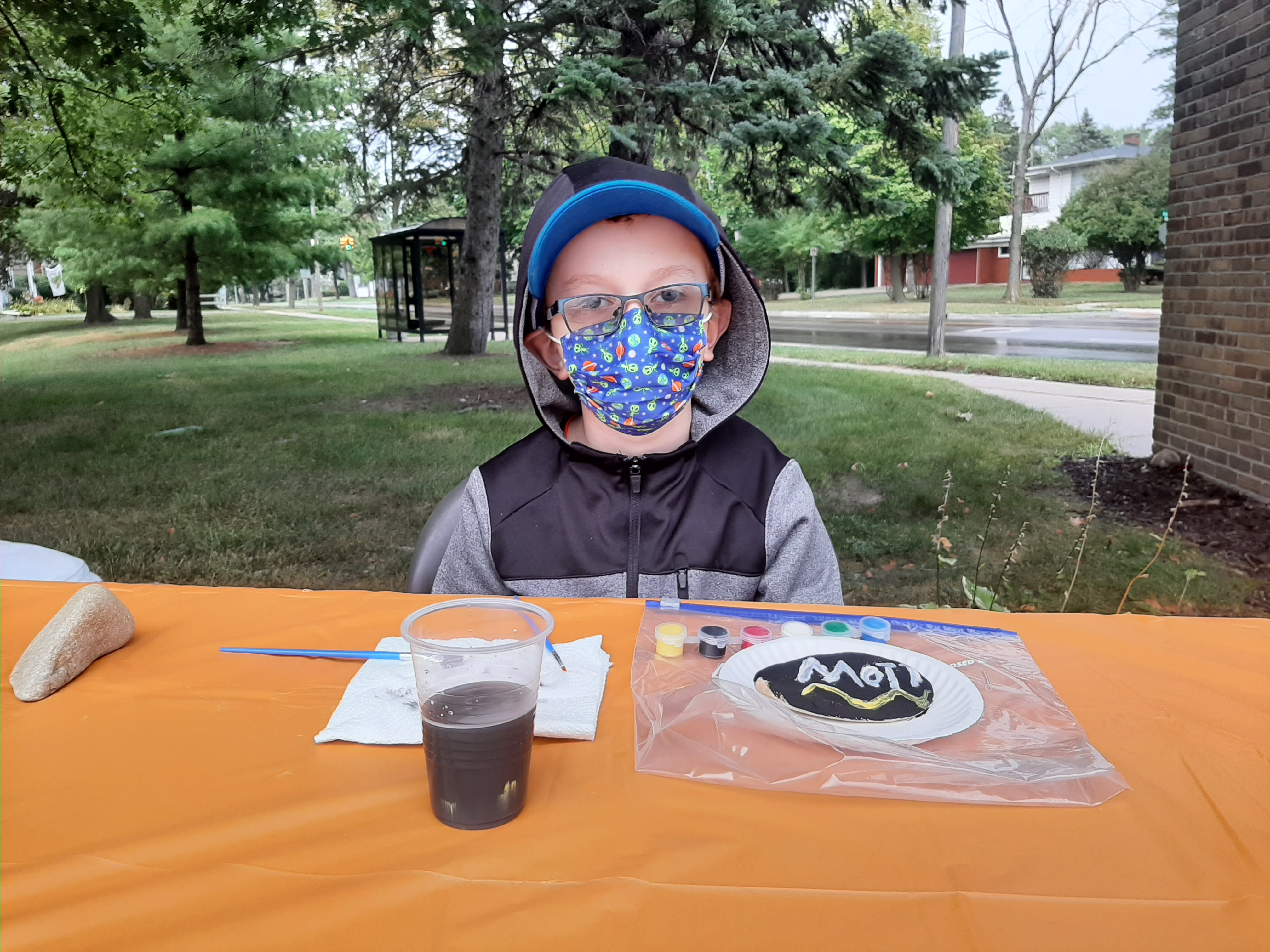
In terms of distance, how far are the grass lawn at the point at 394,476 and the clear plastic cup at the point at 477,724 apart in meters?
3.57

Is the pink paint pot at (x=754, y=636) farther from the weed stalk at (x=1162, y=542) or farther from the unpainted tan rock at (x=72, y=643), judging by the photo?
the weed stalk at (x=1162, y=542)

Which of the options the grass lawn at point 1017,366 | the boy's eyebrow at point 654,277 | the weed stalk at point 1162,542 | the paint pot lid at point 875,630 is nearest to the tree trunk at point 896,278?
the grass lawn at point 1017,366

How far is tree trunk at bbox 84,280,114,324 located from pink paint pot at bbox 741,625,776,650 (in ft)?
98.9

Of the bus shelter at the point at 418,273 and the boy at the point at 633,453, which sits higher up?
the bus shelter at the point at 418,273

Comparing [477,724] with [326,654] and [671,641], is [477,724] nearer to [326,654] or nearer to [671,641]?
[671,641]

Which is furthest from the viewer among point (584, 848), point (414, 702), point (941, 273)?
point (941, 273)

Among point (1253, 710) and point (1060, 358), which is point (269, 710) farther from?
point (1060, 358)

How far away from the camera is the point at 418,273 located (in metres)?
19.6

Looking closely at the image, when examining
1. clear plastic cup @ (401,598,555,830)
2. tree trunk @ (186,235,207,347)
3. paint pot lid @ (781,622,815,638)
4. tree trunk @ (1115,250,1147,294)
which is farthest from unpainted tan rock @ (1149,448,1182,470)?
tree trunk @ (1115,250,1147,294)

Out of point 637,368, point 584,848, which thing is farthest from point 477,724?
point 637,368

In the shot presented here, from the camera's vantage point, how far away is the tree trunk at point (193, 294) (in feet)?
54.9

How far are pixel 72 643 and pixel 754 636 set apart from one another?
1.03 meters

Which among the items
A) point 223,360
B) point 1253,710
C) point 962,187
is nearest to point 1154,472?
point 962,187

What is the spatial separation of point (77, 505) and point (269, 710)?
5.68 metres
